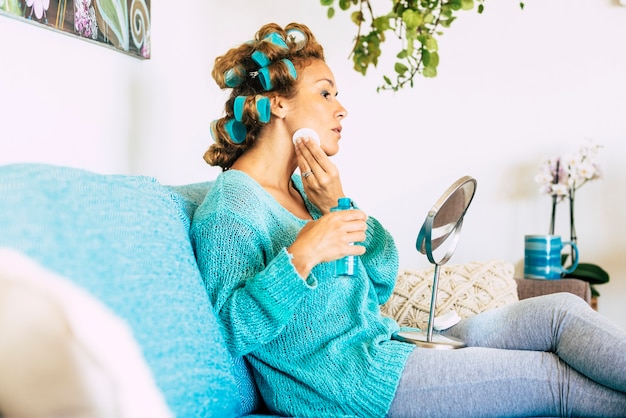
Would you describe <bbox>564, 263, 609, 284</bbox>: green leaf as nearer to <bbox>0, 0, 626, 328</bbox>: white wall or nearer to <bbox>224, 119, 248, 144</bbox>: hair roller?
<bbox>0, 0, 626, 328</bbox>: white wall

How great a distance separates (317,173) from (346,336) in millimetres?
390

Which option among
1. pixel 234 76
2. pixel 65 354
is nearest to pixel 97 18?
pixel 234 76

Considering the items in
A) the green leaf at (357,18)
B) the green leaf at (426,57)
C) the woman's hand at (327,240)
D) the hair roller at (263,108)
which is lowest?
the woman's hand at (327,240)

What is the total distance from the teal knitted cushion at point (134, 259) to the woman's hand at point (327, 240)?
0.23 metres

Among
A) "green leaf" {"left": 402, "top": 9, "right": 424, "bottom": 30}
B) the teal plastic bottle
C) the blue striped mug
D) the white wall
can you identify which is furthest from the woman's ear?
the blue striped mug

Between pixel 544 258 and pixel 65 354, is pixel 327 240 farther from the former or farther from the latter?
pixel 544 258

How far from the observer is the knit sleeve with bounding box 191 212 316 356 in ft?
4.26

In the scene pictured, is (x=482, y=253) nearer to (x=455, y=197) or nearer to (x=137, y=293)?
(x=455, y=197)

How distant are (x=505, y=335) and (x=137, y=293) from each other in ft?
2.78

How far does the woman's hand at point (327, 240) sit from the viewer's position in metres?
1.36

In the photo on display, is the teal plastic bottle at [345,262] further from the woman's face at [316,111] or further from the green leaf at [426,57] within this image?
the green leaf at [426,57]

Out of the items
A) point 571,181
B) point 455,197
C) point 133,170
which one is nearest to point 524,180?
point 571,181

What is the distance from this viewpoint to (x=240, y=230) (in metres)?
1.38

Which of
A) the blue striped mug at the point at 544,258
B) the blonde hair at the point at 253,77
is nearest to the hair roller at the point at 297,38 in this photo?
the blonde hair at the point at 253,77
